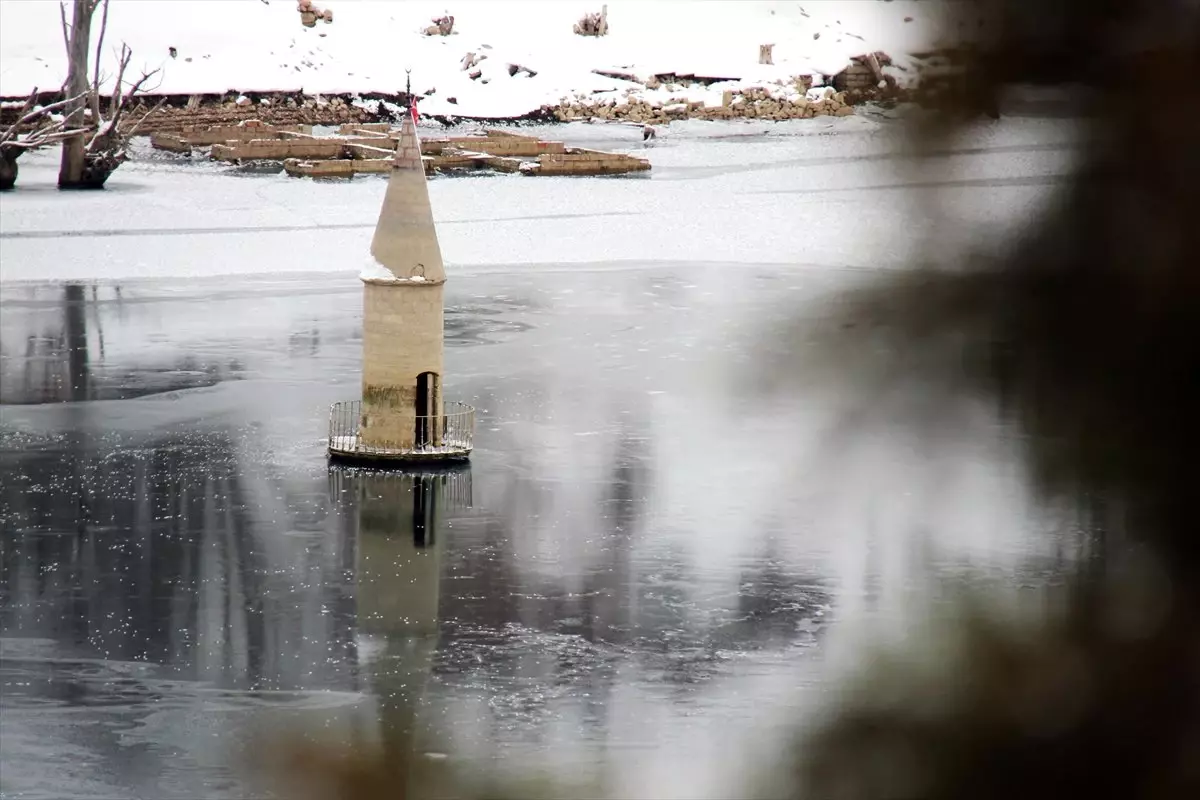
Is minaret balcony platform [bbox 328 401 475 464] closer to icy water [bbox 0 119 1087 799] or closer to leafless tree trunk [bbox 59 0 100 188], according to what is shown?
icy water [bbox 0 119 1087 799]

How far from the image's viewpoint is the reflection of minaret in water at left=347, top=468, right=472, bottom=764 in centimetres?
1388

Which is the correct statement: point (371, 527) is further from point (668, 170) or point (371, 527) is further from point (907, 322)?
point (668, 170)

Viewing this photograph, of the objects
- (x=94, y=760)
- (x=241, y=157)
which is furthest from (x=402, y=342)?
(x=241, y=157)

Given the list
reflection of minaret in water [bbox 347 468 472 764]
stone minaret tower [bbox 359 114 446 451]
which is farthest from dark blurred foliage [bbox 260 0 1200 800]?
stone minaret tower [bbox 359 114 446 451]

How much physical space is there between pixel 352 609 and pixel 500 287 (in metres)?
21.1

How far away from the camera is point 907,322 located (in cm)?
122

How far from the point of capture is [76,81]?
5141cm

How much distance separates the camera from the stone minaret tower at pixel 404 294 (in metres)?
21.8

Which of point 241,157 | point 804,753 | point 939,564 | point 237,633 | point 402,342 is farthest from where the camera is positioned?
point 241,157

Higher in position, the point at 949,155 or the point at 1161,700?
the point at 949,155

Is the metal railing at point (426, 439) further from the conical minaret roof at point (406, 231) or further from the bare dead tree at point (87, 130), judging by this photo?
the bare dead tree at point (87, 130)

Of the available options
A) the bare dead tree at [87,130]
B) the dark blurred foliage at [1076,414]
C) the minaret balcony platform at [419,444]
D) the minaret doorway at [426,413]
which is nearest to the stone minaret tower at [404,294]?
the minaret doorway at [426,413]

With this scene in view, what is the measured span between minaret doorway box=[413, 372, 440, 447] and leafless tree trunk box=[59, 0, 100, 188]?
27307 millimetres

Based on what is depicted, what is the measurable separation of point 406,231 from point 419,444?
2.74 metres
